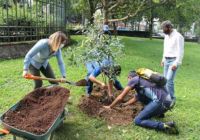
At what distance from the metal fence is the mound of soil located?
16.5 feet

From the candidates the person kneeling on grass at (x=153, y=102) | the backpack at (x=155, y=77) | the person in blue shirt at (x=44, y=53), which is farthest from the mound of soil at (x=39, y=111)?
the backpack at (x=155, y=77)

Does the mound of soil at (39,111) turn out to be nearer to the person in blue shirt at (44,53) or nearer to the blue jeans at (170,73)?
the person in blue shirt at (44,53)

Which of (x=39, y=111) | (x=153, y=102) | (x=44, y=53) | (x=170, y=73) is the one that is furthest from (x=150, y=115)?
(x=44, y=53)

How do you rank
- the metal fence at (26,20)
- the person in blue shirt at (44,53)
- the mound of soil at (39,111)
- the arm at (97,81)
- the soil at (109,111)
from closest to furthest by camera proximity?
the mound of soil at (39,111) → the person in blue shirt at (44,53) → the soil at (109,111) → the arm at (97,81) → the metal fence at (26,20)

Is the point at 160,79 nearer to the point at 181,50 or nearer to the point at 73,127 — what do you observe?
the point at 181,50

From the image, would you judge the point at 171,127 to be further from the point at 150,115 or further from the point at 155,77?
the point at 155,77

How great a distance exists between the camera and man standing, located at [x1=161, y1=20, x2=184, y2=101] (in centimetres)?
424

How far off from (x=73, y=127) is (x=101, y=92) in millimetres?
1655

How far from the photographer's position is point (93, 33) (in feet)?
12.7

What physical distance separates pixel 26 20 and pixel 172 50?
6.30m

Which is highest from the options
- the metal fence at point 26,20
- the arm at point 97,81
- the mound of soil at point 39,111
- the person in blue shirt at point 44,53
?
the metal fence at point 26,20

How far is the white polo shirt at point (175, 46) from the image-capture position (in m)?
4.24

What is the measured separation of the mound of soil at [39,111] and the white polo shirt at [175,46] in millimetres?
2329

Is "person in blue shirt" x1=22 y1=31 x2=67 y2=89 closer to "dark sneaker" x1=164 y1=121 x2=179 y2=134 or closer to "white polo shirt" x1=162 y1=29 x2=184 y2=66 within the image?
"dark sneaker" x1=164 y1=121 x2=179 y2=134
